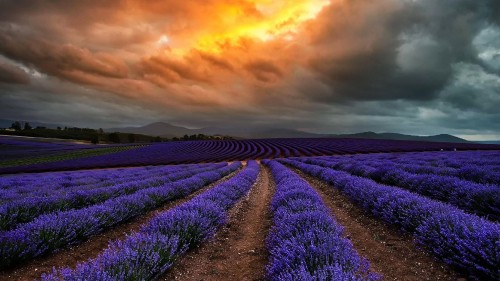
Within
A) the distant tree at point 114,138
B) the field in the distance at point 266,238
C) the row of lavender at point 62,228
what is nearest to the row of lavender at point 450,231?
the field in the distance at point 266,238

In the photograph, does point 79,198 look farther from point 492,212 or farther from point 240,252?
point 492,212

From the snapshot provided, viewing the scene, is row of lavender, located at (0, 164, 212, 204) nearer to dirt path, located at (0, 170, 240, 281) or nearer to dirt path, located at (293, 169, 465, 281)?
dirt path, located at (0, 170, 240, 281)

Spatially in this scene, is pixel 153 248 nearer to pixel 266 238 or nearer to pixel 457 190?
pixel 266 238

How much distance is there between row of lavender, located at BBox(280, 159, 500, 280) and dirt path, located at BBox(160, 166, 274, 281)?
2420 millimetres

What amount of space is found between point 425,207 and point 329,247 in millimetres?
2443

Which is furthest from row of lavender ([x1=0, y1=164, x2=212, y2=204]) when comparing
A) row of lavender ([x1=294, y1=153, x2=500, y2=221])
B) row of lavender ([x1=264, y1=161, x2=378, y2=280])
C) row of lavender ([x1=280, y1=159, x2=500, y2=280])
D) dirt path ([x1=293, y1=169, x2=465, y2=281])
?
row of lavender ([x1=294, y1=153, x2=500, y2=221])

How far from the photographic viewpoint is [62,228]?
186 inches

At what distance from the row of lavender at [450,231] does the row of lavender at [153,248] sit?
3.48 m

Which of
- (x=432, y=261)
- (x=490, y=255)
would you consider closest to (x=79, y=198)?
(x=432, y=261)

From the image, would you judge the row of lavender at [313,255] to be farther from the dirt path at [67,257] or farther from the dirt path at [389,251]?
the dirt path at [67,257]

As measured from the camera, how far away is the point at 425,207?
179 inches

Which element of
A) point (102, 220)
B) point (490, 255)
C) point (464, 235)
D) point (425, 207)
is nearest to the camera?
point (490, 255)

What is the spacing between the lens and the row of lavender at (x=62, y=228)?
3906mm

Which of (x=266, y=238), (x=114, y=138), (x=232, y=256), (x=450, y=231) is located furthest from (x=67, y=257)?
(x=114, y=138)
